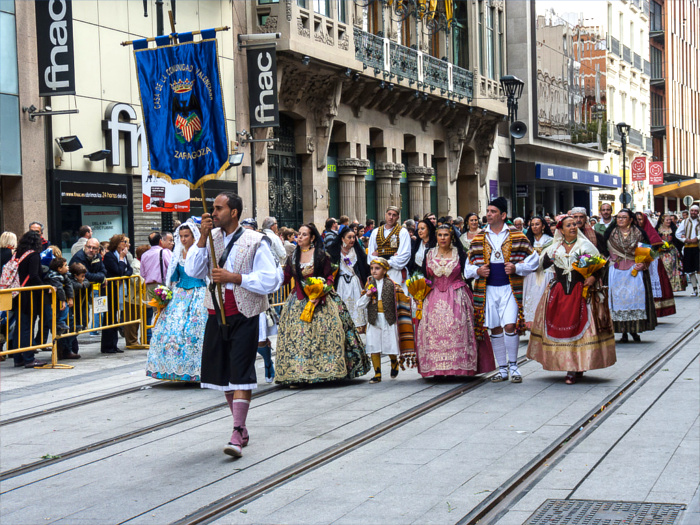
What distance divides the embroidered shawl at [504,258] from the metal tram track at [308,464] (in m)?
0.98

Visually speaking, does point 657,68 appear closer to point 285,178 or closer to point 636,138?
point 636,138

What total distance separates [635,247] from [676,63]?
58.7 m

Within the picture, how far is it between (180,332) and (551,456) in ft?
16.1

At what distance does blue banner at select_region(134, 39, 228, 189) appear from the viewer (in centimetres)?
796

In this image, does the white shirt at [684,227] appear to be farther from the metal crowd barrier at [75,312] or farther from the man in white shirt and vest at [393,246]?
the metal crowd barrier at [75,312]

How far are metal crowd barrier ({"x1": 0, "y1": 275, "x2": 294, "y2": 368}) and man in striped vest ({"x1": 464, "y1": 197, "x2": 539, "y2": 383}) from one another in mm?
2006

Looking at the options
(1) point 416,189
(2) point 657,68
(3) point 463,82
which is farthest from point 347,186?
(2) point 657,68

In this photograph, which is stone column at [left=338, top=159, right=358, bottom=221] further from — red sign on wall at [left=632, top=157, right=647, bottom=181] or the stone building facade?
red sign on wall at [left=632, top=157, right=647, bottom=181]

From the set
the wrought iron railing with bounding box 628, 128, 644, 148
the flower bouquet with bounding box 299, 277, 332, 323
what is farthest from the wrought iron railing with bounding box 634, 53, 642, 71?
the flower bouquet with bounding box 299, 277, 332, 323

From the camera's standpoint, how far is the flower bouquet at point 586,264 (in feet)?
35.2

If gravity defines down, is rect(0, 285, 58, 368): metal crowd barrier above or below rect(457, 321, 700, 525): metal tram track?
above

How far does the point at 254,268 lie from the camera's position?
7.56 meters

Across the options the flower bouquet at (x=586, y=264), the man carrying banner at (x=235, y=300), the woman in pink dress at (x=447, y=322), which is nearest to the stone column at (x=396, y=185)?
the woman in pink dress at (x=447, y=322)

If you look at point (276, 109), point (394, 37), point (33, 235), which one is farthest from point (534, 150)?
point (33, 235)
